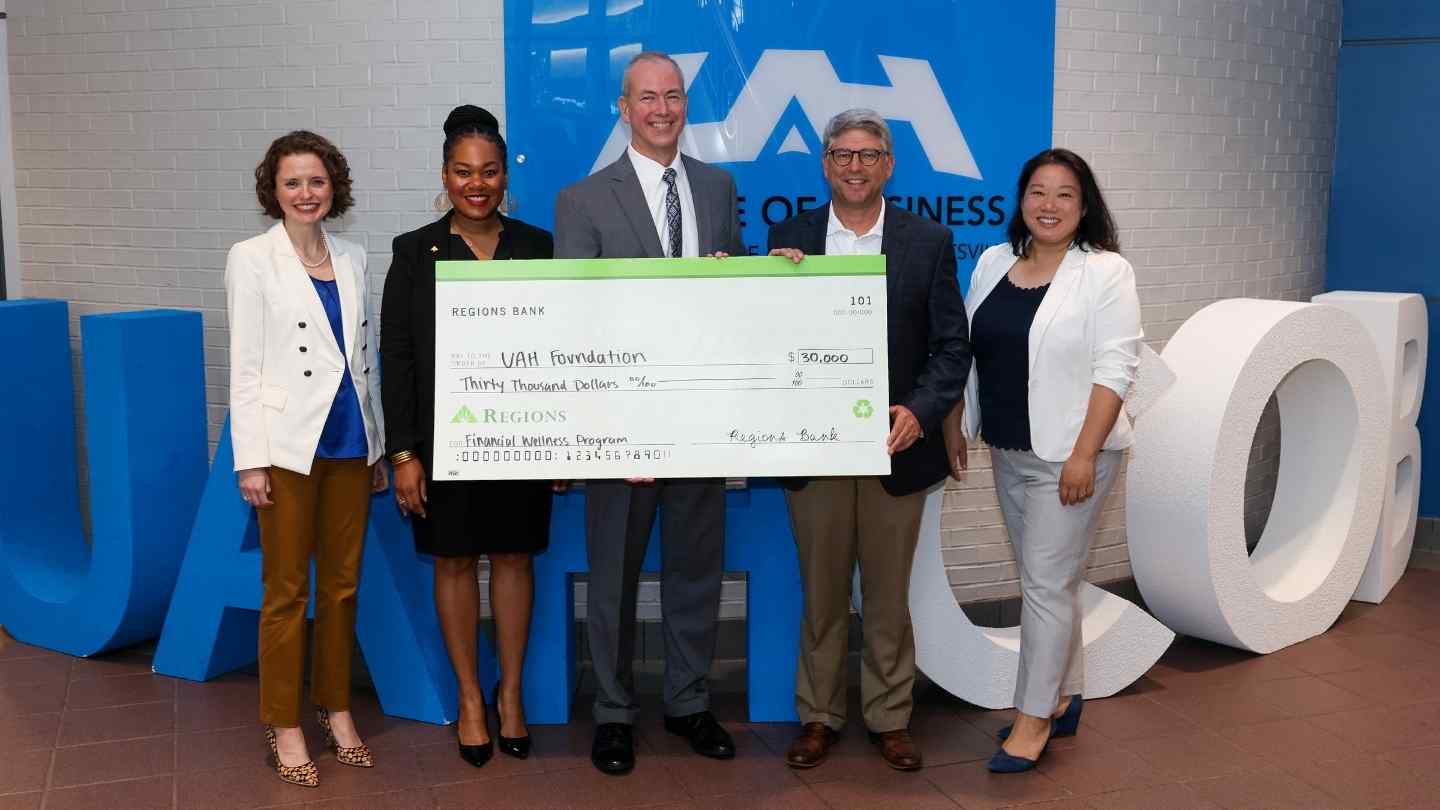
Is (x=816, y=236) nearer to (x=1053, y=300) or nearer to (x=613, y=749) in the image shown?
(x=1053, y=300)

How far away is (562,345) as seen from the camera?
3.26 m

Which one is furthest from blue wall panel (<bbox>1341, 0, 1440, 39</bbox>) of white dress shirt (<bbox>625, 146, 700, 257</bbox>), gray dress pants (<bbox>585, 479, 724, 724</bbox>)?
gray dress pants (<bbox>585, 479, 724, 724</bbox>)

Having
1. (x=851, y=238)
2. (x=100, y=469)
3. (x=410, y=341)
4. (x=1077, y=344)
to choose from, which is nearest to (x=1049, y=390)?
(x=1077, y=344)

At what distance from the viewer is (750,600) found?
3867mm

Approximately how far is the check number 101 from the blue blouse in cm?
119

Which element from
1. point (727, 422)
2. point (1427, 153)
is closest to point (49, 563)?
point (727, 422)

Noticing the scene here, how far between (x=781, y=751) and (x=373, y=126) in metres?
2.61

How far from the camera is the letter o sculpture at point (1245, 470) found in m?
4.21

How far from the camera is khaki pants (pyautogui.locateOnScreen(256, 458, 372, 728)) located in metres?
3.29

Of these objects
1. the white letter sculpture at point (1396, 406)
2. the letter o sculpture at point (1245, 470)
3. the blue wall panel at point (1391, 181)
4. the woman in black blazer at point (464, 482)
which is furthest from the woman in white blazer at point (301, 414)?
the blue wall panel at point (1391, 181)

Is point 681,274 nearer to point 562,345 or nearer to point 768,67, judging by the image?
point 562,345

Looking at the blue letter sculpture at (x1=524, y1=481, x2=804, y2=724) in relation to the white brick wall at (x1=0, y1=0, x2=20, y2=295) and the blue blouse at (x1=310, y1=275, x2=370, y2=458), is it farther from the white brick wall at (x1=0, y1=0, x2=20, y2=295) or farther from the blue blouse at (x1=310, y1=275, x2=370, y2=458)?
the white brick wall at (x1=0, y1=0, x2=20, y2=295)

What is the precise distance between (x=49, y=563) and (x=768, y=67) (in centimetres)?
333

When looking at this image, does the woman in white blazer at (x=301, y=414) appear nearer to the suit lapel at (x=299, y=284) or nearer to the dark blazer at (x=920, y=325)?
the suit lapel at (x=299, y=284)
